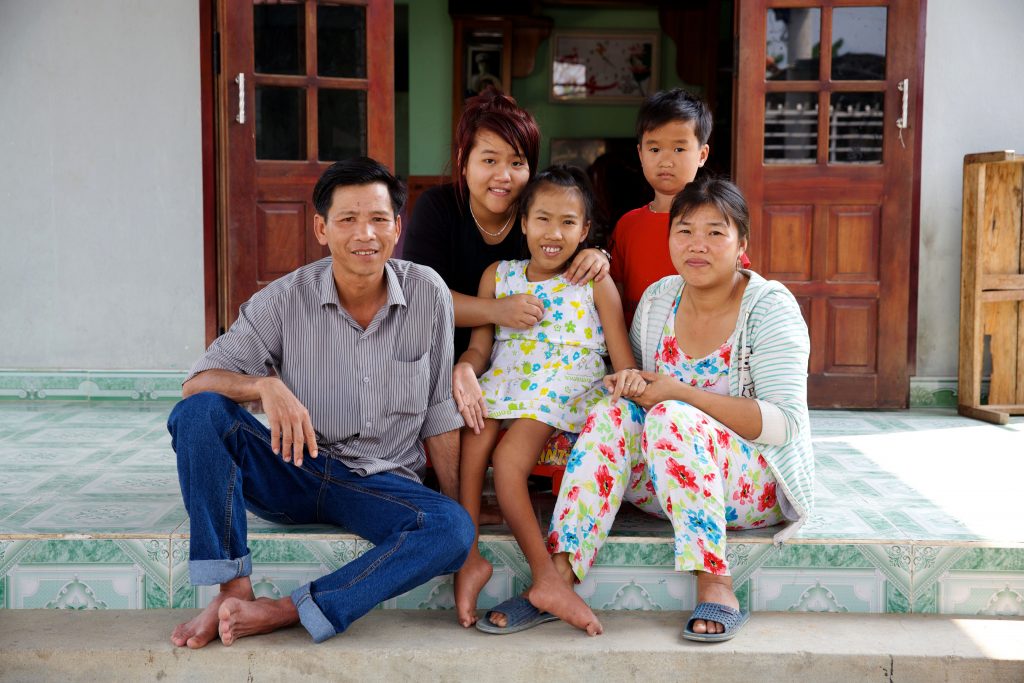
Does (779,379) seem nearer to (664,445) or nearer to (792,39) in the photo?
(664,445)

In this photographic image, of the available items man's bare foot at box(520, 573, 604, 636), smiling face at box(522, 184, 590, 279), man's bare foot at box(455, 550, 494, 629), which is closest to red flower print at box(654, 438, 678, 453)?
man's bare foot at box(520, 573, 604, 636)

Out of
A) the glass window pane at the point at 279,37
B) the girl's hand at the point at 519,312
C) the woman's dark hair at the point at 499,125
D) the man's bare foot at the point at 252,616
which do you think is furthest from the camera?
the glass window pane at the point at 279,37

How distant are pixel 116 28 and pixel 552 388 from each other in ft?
9.41

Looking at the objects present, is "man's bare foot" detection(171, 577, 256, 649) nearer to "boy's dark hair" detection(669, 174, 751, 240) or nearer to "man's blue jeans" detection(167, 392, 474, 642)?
"man's blue jeans" detection(167, 392, 474, 642)

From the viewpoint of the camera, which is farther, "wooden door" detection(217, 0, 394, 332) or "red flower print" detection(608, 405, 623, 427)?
"wooden door" detection(217, 0, 394, 332)

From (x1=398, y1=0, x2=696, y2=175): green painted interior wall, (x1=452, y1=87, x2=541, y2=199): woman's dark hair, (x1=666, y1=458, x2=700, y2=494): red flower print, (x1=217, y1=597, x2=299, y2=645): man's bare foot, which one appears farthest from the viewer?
(x1=398, y1=0, x2=696, y2=175): green painted interior wall

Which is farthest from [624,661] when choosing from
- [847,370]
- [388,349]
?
[847,370]

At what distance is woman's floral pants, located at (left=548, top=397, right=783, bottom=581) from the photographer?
88.5 inches

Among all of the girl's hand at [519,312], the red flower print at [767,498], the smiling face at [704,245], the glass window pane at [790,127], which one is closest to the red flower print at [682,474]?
the red flower print at [767,498]

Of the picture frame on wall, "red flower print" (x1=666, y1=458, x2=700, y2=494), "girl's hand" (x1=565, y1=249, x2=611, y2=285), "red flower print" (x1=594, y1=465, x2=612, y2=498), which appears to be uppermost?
the picture frame on wall

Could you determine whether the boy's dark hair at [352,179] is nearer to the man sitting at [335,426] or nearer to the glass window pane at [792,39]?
the man sitting at [335,426]

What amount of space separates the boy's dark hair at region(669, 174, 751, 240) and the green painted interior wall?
190 inches

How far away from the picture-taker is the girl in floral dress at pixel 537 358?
2482 millimetres

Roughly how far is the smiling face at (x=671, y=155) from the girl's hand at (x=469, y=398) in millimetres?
800
